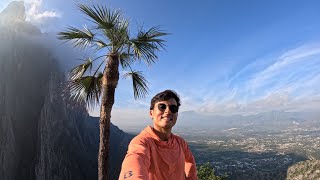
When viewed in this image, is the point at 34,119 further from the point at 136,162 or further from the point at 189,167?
the point at 136,162

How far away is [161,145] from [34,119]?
116 metres

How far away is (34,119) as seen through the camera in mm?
110000

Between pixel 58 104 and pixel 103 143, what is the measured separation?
110120 millimetres

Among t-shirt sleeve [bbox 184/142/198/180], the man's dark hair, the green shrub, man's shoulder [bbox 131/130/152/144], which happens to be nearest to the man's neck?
man's shoulder [bbox 131/130/152/144]

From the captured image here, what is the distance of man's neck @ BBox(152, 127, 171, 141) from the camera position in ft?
9.53

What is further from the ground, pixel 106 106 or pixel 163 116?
pixel 106 106

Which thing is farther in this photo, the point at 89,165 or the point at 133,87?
the point at 89,165

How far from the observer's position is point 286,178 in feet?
347

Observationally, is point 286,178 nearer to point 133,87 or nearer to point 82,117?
point 82,117

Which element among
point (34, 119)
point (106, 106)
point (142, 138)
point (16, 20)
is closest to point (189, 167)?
point (142, 138)

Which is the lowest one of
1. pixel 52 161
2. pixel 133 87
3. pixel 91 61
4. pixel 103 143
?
pixel 52 161

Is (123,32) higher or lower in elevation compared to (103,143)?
higher

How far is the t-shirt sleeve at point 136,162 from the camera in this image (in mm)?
1979

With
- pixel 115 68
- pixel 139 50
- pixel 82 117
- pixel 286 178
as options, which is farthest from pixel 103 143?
pixel 82 117
